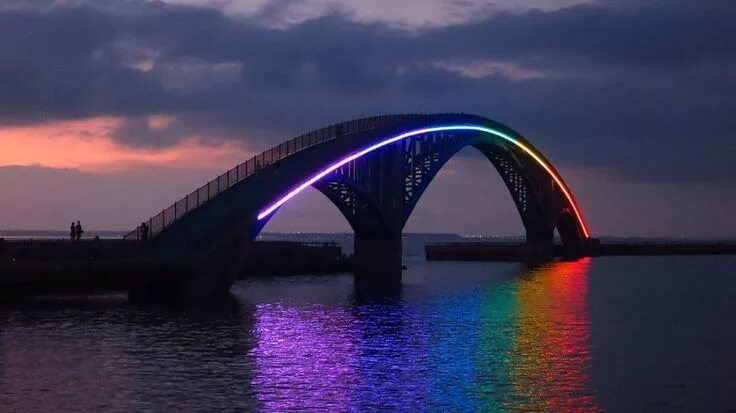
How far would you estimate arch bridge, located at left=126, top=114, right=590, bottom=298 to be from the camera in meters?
55.2

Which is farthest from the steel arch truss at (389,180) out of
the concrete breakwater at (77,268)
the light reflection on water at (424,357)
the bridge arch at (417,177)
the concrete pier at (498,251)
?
the concrete pier at (498,251)

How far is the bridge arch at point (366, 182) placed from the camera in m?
55.8

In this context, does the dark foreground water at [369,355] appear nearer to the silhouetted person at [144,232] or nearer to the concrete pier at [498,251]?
the silhouetted person at [144,232]

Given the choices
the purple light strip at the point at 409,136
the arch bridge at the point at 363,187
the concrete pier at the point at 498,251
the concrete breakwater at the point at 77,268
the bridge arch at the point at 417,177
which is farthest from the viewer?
the concrete pier at the point at 498,251

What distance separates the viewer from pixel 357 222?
84.1 m

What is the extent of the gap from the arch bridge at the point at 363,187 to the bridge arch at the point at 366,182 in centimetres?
7

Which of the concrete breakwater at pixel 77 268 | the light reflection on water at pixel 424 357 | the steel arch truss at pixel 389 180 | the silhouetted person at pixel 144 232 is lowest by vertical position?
the light reflection on water at pixel 424 357

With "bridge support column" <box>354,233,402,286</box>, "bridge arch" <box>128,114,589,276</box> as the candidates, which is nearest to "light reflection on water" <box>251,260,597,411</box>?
"bridge arch" <box>128,114,589,276</box>

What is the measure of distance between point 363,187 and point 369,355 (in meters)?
42.1

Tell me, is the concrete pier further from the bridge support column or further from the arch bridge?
the bridge support column

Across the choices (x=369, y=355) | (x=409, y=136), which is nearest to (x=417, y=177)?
(x=409, y=136)

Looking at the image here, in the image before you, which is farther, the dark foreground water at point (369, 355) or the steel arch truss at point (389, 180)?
the steel arch truss at point (389, 180)

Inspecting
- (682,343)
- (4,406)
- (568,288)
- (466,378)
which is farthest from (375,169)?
(4,406)

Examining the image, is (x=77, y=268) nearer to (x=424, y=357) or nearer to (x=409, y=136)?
(x=424, y=357)
